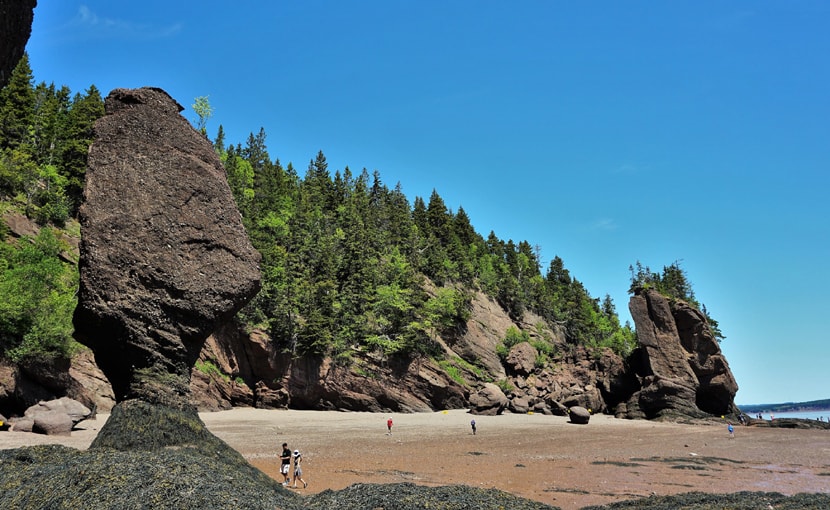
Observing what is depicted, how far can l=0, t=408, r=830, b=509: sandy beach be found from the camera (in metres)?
17.3

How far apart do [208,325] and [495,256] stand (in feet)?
272

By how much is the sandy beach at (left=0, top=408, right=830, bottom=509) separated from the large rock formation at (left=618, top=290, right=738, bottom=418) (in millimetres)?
10504

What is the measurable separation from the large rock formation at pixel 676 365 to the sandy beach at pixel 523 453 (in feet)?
34.5

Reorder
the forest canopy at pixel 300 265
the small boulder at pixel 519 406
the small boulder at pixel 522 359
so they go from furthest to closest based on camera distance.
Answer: the small boulder at pixel 522 359
the small boulder at pixel 519 406
the forest canopy at pixel 300 265

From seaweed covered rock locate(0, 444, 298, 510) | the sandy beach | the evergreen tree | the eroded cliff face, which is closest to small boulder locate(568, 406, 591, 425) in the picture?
the sandy beach

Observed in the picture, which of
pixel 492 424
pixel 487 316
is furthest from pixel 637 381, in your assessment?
pixel 492 424

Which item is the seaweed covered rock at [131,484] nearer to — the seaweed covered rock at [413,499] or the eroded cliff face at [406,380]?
the seaweed covered rock at [413,499]

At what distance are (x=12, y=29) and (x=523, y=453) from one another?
26.2 m

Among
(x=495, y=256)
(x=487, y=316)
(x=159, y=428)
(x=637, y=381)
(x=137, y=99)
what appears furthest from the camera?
(x=495, y=256)

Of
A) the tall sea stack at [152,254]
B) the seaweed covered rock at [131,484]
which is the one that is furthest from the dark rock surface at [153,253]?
the seaweed covered rock at [131,484]

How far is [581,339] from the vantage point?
82000mm

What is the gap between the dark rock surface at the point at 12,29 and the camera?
170 inches

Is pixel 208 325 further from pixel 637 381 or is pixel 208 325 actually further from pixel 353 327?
pixel 637 381

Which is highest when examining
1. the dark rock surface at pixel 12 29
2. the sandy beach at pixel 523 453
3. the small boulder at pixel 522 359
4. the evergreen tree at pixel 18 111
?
the evergreen tree at pixel 18 111
